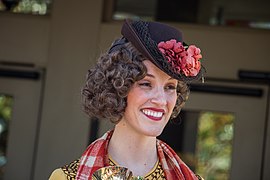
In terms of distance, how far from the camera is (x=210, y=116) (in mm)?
4695

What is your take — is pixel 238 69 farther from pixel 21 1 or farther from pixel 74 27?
pixel 21 1

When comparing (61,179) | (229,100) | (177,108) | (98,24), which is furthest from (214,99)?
(61,179)

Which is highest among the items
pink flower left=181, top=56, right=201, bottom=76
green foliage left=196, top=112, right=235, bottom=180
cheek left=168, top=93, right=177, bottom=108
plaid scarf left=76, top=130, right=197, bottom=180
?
pink flower left=181, top=56, right=201, bottom=76

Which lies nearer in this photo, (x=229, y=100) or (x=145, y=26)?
(x=145, y=26)

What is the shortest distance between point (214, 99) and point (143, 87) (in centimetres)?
207

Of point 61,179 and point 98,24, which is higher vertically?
point 98,24

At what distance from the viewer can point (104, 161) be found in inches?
106

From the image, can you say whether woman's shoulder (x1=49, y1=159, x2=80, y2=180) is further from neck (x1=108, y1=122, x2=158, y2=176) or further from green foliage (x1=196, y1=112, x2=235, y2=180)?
green foliage (x1=196, y1=112, x2=235, y2=180)

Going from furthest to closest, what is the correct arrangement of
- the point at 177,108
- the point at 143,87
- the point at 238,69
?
1. the point at 238,69
2. the point at 177,108
3. the point at 143,87

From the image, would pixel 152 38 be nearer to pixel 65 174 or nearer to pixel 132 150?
pixel 132 150

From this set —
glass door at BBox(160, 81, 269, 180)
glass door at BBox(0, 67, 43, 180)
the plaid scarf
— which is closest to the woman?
the plaid scarf

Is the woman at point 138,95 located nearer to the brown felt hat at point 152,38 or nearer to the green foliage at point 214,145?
the brown felt hat at point 152,38

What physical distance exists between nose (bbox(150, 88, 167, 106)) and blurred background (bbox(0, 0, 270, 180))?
198 cm

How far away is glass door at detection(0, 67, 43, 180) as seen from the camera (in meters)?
4.75
